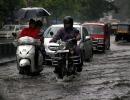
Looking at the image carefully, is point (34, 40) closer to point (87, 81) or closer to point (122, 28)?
point (87, 81)

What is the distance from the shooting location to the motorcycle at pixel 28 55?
15531 millimetres

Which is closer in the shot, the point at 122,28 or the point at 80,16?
the point at 122,28

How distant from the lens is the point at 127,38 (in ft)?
170

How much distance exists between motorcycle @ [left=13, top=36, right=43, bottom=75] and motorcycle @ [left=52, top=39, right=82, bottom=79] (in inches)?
35.8

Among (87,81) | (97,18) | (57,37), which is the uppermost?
(57,37)

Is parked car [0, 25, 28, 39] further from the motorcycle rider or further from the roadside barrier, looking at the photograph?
the motorcycle rider

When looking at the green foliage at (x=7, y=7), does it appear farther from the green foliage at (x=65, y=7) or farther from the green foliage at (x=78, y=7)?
the green foliage at (x=78, y=7)

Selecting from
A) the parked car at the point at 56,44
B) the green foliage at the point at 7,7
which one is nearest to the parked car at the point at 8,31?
the green foliage at the point at 7,7

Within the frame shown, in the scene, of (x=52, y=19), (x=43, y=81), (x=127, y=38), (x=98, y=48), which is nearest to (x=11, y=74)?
(x=43, y=81)

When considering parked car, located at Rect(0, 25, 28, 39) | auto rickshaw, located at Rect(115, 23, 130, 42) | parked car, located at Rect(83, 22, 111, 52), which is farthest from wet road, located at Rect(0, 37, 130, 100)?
parked car, located at Rect(0, 25, 28, 39)

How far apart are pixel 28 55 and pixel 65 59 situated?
1.28 m

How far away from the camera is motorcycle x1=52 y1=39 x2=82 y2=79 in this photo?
587 inches

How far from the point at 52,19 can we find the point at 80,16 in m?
25.2

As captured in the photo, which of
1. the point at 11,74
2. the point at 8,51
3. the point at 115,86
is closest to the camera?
the point at 115,86
